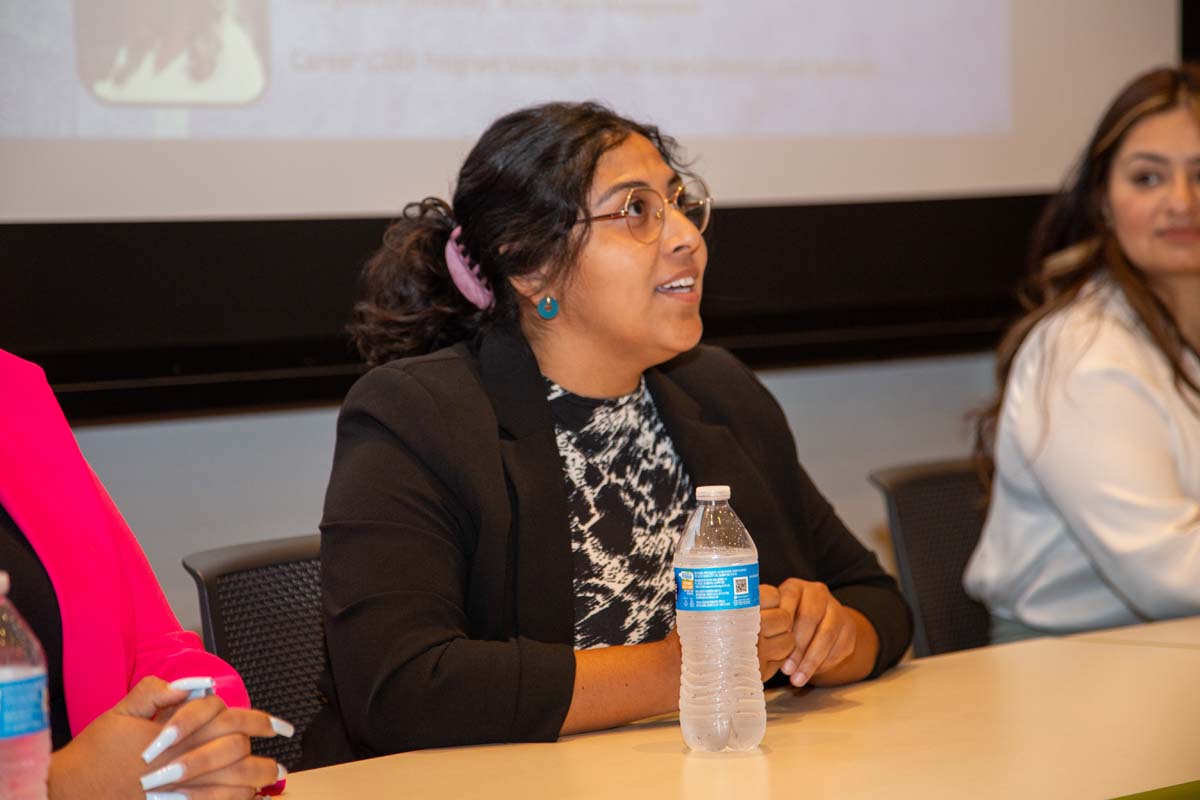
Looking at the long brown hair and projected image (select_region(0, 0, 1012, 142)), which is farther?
the long brown hair

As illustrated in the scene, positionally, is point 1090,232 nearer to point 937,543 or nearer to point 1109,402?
point 1109,402

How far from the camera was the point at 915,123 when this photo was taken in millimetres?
3496

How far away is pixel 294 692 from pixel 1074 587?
4.75 feet

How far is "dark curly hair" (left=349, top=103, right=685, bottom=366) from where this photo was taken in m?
1.97

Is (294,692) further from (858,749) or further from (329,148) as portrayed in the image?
(329,148)

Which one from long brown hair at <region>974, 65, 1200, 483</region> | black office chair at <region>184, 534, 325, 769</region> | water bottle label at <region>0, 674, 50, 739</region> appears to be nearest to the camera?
water bottle label at <region>0, 674, 50, 739</region>

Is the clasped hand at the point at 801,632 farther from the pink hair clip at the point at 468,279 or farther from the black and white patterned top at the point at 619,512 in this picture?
the pink hair clip at the point at 468,279

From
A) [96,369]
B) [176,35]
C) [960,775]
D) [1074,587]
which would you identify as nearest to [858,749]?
[960,775]

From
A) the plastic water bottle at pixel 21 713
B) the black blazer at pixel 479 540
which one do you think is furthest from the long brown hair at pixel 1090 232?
the plastic water bottle at pixel 21 713

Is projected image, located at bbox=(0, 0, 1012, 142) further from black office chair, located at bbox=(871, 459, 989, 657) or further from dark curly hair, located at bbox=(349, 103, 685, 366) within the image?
black office chair, located at bbox=(871, 459, 989, 657)

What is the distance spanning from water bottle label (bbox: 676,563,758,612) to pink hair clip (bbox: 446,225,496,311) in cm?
69

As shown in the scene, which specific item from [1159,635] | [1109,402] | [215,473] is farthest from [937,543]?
[215,473]

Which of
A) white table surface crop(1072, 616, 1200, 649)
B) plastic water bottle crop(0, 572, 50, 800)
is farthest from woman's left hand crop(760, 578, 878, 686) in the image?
plastic water bottle crop(0, 572, 50, 800)

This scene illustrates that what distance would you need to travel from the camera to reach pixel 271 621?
198 centimetres
